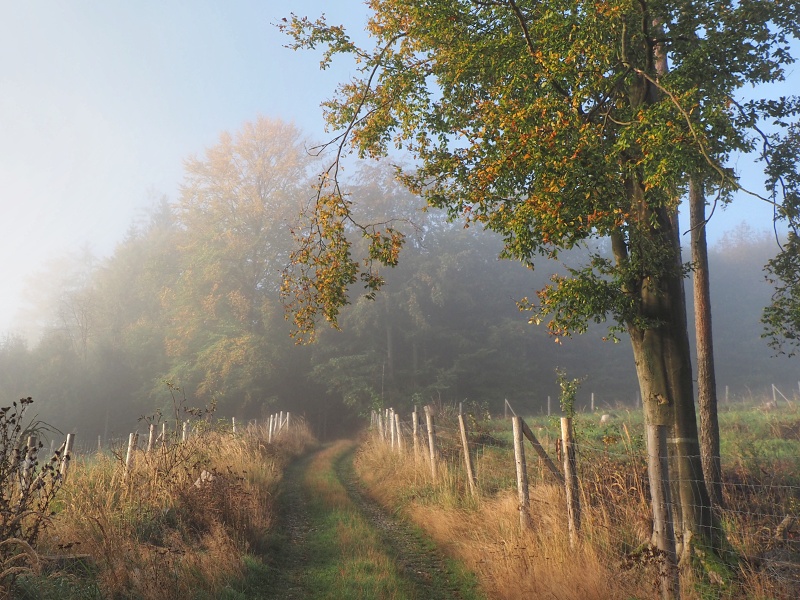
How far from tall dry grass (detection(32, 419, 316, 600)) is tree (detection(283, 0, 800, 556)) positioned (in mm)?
3006

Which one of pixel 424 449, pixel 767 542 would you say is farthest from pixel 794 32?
pixel 424 449

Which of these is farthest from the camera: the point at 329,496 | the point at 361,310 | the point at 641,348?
the point at 361,310

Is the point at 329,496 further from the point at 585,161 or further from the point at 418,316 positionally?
the point at 418,316

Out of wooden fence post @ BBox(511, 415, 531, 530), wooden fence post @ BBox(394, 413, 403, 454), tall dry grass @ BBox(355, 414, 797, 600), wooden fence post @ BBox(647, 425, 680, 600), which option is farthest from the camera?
wooden fence post @ BBox(394, 413, 403, 454)

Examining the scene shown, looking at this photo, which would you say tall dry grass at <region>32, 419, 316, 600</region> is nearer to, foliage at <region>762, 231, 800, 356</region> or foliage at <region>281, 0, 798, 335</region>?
foliage at <region>281, 0, 798, 335</region>

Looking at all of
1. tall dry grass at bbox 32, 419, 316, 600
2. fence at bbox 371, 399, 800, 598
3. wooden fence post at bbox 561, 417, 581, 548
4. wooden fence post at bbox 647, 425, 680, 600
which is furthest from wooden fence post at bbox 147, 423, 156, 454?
wooden fence post at bbox 647, 425, 680, 600

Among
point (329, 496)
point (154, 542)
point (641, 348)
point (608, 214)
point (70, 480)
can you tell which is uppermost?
point (608, 214)

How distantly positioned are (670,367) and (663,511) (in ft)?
8.79

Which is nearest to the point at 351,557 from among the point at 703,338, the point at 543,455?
the point at 543,455

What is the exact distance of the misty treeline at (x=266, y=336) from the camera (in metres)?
38.0

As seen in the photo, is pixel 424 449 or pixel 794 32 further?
pixel 424 449

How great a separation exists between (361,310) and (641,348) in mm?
33056

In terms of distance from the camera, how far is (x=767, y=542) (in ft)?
23.1

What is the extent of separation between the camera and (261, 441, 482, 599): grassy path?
6441 mm
